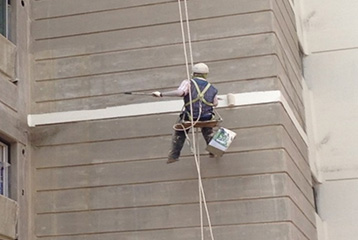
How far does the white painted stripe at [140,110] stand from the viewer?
9594 millimetres

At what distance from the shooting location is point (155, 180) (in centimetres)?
962

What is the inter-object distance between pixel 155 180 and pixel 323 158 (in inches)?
154

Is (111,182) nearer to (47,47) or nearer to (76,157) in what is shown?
(76,157)

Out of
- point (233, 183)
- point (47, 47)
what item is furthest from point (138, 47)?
point (233, 183)

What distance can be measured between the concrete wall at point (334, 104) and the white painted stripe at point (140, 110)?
2.17m

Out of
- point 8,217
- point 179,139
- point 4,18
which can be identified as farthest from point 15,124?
point 179,139

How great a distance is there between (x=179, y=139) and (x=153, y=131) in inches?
33.3

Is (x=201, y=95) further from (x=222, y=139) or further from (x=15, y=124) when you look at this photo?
(x=15, y=124)

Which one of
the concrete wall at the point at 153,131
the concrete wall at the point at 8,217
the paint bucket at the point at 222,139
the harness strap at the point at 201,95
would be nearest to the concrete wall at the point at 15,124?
the concrete wall at the point at 8,217

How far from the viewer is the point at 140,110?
9.96 metres

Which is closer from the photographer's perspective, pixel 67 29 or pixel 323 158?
pixel 67 29

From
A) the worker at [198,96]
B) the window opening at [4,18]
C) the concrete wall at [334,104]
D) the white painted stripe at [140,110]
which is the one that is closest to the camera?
the worker at [198,96]

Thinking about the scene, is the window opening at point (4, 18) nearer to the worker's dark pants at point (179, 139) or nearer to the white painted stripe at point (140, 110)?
the white painted stripe at point (140, 110)

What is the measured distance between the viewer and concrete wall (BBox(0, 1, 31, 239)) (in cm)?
943
